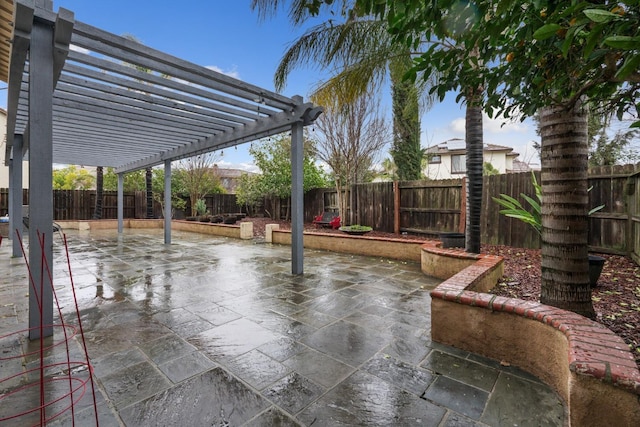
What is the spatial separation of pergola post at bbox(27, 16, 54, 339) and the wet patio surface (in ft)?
1.21

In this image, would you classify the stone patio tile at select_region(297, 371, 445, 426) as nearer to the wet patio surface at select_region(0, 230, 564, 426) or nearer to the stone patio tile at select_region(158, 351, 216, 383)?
the wet patio surface at select_region(0, 230, 564, 426)

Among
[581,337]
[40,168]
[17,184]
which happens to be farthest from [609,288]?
[17,184]

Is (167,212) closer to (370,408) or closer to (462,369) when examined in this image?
(370,408)

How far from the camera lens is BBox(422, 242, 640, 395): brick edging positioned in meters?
1.39

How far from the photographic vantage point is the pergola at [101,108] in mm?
2445

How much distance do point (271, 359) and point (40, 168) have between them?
95.3 inches

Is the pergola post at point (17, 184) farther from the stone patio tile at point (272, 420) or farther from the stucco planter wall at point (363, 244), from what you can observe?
the stone patio tile at point (272, 420)

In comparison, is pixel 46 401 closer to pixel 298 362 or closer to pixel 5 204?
pixel 298 362

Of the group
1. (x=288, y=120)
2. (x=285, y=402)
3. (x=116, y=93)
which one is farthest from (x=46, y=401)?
(x=288, y=120)

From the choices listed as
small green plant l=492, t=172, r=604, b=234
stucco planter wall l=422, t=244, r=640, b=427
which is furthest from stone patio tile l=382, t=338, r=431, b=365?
small green plant l=492, t=172, r=604, b=234

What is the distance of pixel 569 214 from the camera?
227 cm

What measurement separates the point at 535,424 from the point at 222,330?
2316 mm

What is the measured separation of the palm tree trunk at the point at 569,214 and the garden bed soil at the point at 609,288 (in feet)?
1.08

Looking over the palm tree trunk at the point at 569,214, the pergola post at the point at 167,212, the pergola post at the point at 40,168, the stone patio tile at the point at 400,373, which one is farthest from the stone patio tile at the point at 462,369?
the pergola post at the point at 167,212
